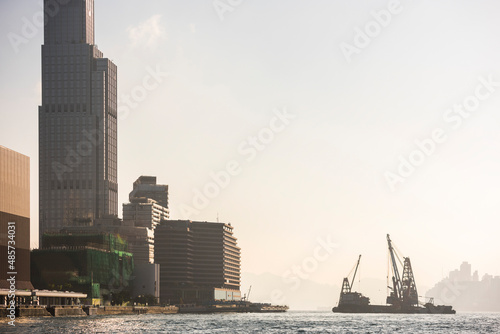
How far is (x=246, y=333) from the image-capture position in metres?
168

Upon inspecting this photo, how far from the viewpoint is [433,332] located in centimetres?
18262

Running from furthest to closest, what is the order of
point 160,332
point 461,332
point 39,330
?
point 461,332 → point 160,332 → point 39,330

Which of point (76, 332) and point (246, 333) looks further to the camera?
point (246, 333)

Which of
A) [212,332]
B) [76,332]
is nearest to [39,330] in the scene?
[76,332]

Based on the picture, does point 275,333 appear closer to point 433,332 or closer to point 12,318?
point 433,332

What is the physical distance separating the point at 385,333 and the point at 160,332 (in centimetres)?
4939

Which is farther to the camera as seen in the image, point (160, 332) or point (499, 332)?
point (499, 332)

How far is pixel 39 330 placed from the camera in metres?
147

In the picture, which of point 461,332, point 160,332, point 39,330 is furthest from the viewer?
point 461,332

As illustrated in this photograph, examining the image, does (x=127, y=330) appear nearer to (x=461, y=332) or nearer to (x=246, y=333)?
(x=246, y=333)

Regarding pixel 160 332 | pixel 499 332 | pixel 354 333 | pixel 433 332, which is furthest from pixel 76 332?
pixel 499 332

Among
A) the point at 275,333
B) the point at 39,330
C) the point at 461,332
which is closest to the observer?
the point at 39,330

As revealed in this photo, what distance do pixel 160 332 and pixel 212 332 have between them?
46.1 feet

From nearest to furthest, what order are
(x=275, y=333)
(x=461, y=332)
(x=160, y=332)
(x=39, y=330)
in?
(x=39, y=330) → (x=160, y=332) → (x=275, y=333) → (x=461, y=332)
